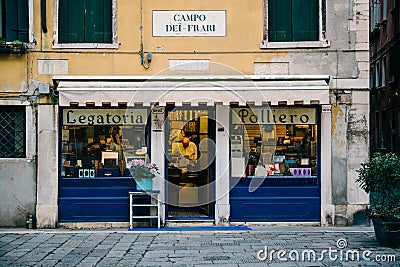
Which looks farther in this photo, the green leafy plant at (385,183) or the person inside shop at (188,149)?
the person inside shop at (188,149)

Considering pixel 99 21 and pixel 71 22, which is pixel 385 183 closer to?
pixel 99 21

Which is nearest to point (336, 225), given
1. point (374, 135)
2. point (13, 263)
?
point (13, 263)

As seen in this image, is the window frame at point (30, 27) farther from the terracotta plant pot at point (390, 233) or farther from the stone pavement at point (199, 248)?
the terracotta plant pot at point (390, 233)

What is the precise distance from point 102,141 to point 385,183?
561 cm

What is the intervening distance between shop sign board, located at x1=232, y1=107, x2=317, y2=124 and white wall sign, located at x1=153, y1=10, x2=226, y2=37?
5.51 feet

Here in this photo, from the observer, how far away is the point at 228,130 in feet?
38.8

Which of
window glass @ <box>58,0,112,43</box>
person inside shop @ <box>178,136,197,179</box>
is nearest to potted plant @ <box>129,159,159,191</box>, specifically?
person inside shop @ <box>178,136,197,179</box>

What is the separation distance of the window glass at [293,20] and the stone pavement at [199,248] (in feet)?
12.7

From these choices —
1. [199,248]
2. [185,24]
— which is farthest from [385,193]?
[185,24]

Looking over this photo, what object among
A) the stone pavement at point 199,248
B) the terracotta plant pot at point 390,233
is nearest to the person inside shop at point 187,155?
the stone pavement at point 199,248

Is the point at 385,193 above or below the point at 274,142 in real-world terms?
below

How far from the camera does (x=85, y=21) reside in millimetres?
11711

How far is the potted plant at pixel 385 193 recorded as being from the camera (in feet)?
31.0

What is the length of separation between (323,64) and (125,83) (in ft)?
13.2
